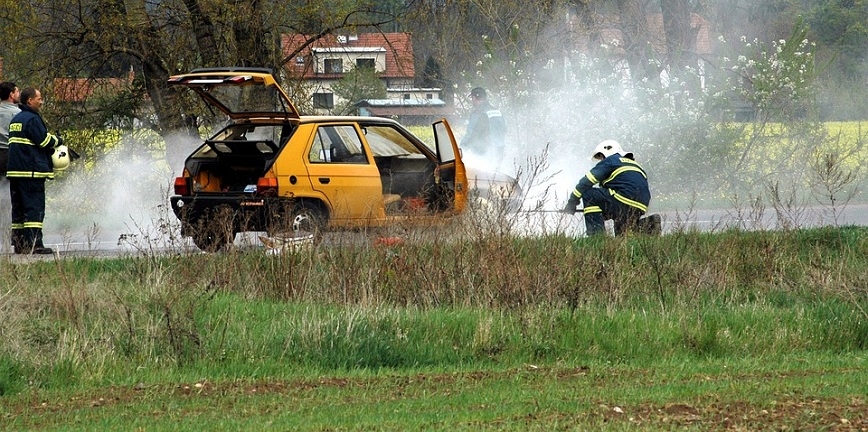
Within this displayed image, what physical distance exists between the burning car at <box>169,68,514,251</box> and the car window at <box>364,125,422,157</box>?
0.01 m

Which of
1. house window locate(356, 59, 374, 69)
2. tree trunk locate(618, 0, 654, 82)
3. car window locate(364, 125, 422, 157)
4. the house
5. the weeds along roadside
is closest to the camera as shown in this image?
the weeds along roadside

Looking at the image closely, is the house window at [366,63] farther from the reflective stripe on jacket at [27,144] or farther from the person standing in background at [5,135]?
the reflective stripe on jacket at [27,144]

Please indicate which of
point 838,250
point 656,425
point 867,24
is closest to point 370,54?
point 838,250

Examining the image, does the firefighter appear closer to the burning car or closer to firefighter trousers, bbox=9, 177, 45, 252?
the burning car

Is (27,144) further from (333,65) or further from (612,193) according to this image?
(333,65)

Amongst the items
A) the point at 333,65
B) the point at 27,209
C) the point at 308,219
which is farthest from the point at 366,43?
the point at 308,219

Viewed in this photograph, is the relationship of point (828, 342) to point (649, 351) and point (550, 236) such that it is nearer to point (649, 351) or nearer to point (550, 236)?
point (649, 351)

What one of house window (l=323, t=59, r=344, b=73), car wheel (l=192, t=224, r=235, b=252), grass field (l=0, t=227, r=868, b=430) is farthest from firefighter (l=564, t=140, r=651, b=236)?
house window (l=323, t=59, r=344, b=73)

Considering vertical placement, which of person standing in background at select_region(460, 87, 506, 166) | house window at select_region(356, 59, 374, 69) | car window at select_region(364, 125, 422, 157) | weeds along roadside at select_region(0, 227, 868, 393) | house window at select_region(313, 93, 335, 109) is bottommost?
weeds along roadside at select_region(0, 227, 868, 393)

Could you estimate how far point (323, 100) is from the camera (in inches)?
832

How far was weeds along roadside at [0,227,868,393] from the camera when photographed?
8289mm

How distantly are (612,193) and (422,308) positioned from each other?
4133 mm

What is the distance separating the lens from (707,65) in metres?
29.1

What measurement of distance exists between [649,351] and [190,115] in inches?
526
